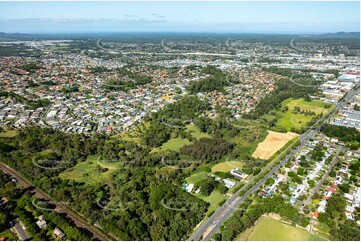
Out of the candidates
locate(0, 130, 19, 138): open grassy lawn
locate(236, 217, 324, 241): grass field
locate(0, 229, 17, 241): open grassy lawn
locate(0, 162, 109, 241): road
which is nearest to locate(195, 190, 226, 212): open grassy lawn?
locate(236, 217, 324, 241): grass field

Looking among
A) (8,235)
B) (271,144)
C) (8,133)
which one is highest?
(8,133)

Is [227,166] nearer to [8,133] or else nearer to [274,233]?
[274,233]

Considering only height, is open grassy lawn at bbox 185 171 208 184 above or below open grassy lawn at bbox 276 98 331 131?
below

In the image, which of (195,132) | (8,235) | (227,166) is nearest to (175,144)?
(195,132)

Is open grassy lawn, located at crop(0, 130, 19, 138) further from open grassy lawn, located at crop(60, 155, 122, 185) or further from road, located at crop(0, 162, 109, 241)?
open grassy lawn, located at crop(60, 155, 122, 185)

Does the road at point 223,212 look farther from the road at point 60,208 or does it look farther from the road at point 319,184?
the road at point 60,208

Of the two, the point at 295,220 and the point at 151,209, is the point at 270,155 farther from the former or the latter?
the point at 151,209

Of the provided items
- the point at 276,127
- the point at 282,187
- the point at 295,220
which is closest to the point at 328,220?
the point at 295,220
